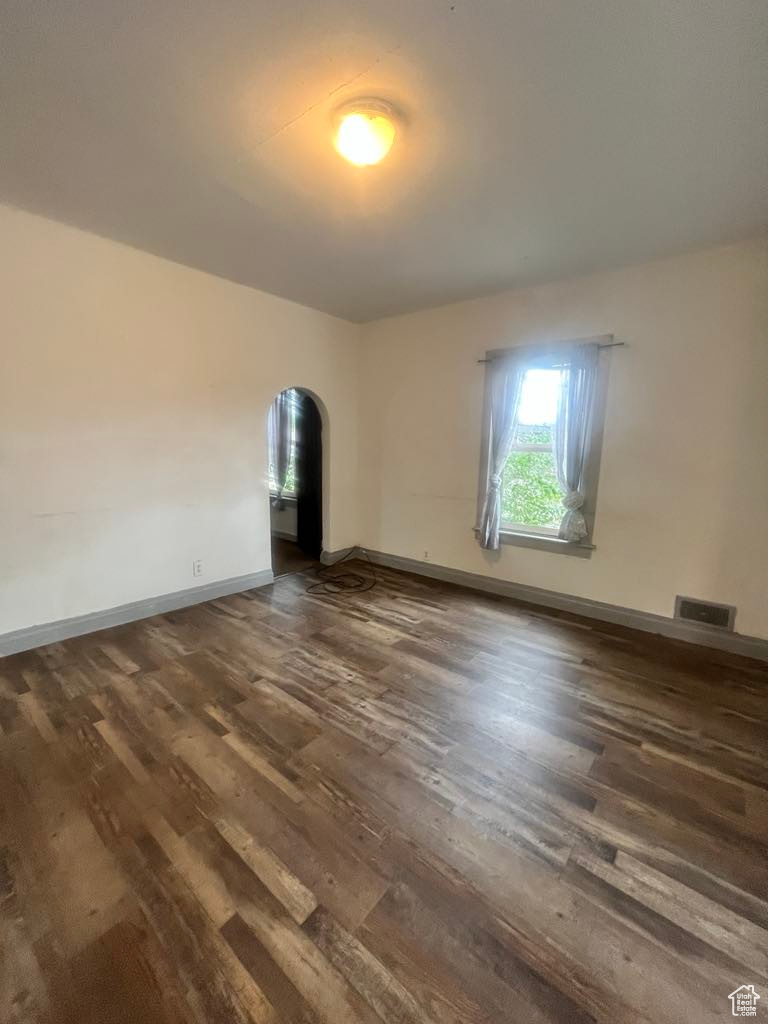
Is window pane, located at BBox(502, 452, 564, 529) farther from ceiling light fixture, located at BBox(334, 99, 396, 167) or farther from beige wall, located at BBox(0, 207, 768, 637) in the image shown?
ceiling light fixture, located at BBox(334, 99, 396, 167)

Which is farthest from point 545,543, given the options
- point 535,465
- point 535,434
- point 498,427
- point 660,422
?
point 660,422

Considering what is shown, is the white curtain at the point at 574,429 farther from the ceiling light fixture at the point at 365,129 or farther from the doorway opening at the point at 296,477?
the doorway opening at the point at 296,477

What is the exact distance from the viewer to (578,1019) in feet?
3.22

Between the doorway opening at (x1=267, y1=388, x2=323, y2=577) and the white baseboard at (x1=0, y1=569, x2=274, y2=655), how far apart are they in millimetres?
651

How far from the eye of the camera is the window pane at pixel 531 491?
356 cm

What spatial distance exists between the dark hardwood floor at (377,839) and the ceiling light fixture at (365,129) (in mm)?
2610

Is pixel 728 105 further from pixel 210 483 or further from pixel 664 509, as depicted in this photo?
pixel 210 483

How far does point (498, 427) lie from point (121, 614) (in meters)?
3.47

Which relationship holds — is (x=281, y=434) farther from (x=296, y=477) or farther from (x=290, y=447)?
(x=296, y=477)

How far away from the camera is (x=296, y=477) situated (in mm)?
5328

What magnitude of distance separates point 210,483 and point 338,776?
2.62 m

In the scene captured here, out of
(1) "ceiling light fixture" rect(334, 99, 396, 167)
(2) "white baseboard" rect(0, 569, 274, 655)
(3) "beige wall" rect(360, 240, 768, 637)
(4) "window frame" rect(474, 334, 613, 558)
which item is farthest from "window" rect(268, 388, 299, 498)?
(1) "ceiling light fixture" rect(334, 99, 396, 167)

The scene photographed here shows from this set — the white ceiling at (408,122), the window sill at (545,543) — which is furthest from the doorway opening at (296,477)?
the white ceiling at (408,122)

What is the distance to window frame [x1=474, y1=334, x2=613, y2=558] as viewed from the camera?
3139 mm
